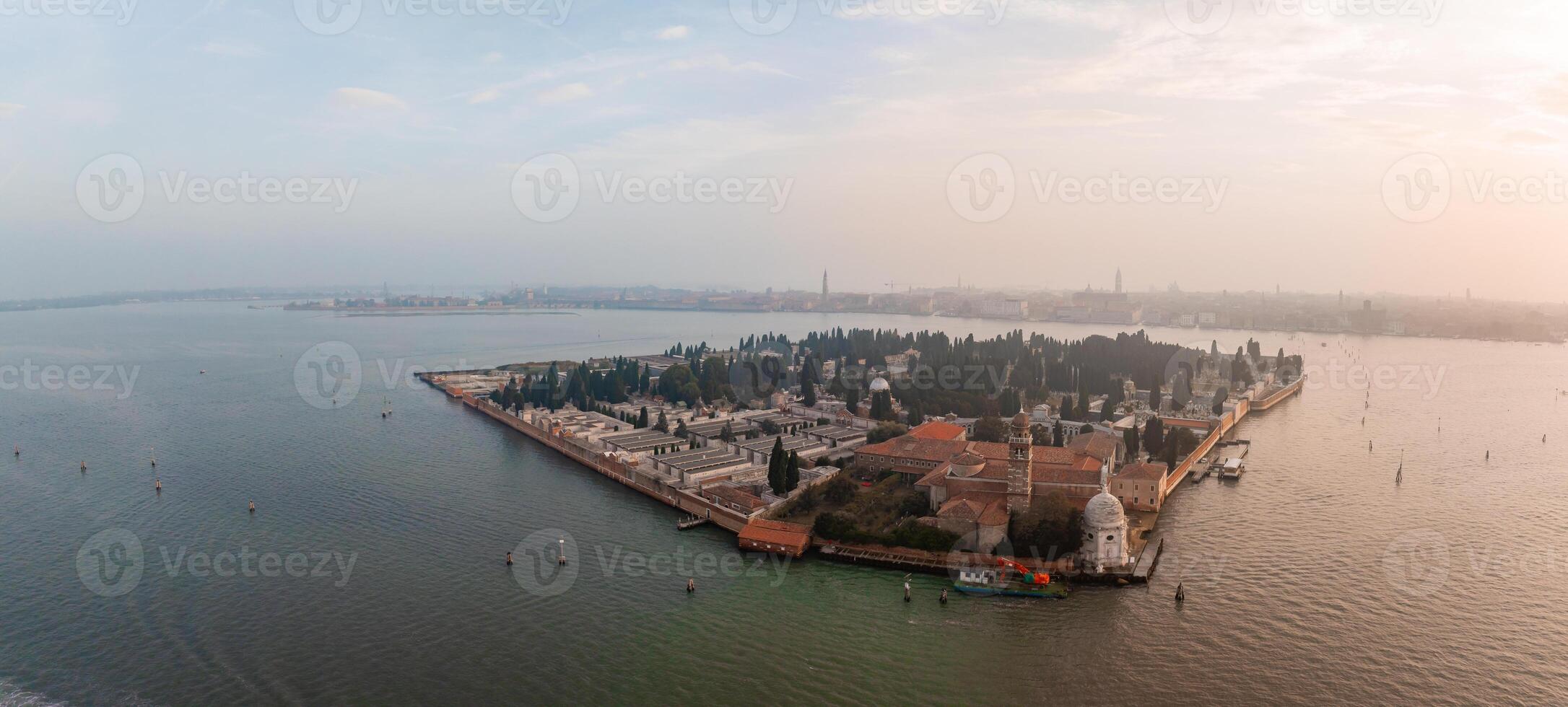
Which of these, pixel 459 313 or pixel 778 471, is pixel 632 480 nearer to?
pixel 778 471

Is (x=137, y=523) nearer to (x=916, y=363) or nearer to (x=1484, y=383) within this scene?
(x=916, y=363)

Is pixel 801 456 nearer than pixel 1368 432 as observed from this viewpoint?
Yes

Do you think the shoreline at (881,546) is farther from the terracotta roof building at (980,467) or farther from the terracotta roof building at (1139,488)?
the terracotta roof building at (980,467)

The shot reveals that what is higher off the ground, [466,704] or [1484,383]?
[1484,383]

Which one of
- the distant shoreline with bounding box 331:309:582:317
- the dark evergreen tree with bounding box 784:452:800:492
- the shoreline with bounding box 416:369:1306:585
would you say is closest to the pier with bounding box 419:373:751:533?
the shoreline with bounding box 416:369:1306:585

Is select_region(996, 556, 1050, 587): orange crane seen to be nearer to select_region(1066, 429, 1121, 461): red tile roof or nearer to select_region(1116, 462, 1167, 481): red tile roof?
select_region(1116, 462, 1167, 481): red tile roof

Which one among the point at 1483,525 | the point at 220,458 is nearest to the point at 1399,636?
the point at 1483,525
